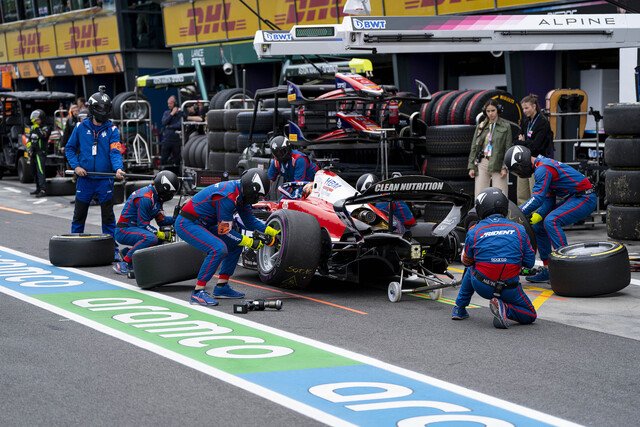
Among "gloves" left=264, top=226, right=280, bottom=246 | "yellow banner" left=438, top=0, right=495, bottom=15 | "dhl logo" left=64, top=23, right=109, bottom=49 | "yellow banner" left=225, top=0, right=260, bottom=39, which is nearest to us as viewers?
"gloves" left=264, top=226, right=280, bottom=246

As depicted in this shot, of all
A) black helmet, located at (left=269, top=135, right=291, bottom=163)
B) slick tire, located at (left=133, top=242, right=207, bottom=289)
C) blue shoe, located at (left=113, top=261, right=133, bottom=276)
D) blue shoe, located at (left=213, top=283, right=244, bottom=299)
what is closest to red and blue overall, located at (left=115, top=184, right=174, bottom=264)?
blue shoe, located at (left=113, top=261, right=133, bottom=276)

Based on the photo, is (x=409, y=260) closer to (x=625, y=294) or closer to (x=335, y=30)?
(x=625, y=294)

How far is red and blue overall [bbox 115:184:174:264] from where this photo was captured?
13031 millimetres

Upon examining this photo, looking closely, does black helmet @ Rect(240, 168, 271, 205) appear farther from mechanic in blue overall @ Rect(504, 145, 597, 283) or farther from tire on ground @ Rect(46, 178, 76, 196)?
tire on ground @ Rect(46, 178, 76, 196)

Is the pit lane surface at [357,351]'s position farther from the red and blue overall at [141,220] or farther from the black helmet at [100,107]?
the black helmet at [100,107]

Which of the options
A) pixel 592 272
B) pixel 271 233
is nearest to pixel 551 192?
pixel 592 272

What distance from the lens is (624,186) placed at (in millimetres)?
14406

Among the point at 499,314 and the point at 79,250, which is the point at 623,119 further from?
the point at 79,250

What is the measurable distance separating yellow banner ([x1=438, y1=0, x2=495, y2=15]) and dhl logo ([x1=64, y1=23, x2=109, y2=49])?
63.1ft

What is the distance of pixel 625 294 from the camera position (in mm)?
11664

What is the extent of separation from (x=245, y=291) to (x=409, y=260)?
1.92 meters

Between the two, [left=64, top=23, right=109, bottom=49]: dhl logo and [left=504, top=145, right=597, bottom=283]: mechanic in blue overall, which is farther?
[left=64, top=23, right=109, bottom=49]: dhl logo

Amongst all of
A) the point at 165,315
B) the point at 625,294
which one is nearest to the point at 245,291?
the point at 165,315

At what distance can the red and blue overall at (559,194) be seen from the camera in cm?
1227
